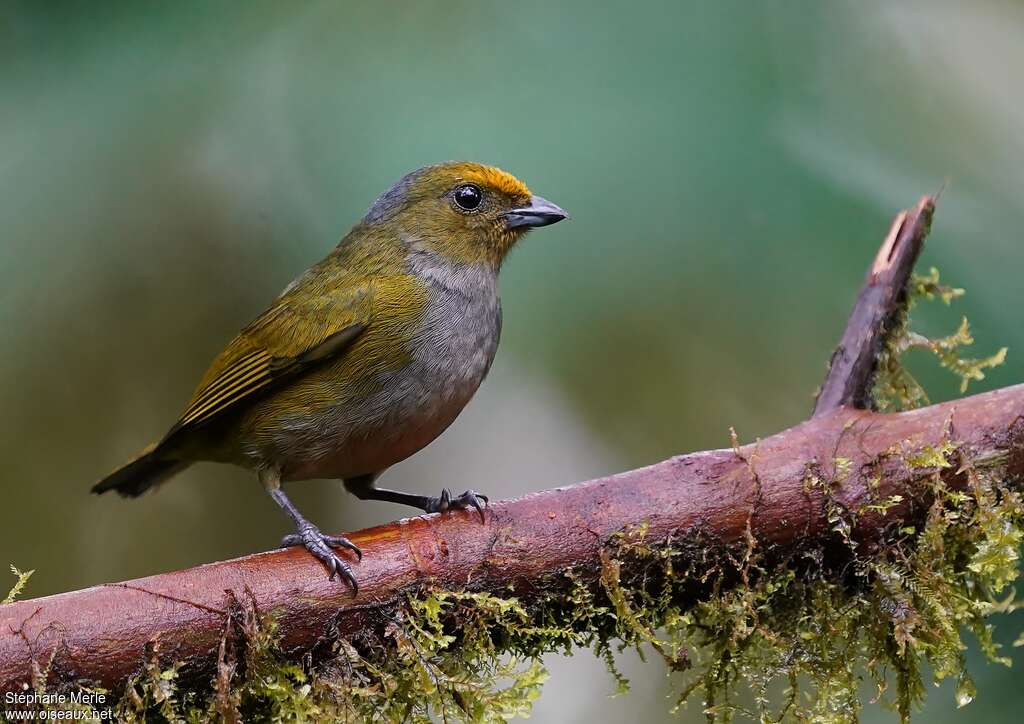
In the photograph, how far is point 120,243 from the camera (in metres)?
4.18

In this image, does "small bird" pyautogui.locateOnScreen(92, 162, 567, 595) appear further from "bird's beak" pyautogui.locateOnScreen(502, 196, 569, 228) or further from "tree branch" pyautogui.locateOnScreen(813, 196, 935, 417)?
"tree branch" pyautogui.locateOnScreen(813, 196, 935, 417)

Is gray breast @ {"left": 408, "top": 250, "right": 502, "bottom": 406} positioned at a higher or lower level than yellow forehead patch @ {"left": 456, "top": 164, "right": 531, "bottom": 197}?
lower

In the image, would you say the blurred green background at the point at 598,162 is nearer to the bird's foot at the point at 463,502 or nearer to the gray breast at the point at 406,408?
the gray breast at the point at 406,408

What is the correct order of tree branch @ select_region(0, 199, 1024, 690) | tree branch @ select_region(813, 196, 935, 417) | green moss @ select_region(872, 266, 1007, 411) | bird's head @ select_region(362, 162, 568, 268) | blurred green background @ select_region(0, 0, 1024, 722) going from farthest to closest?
bird's head @ select_region(362, 162, 568, 268) → blurred green background @ select_region(0, 0, 1024, 722) → green moss @ select_region(872, 266, 1007, 411) → tree branch @ select_region(813, 196, 935, 417) → tree branch @ select_region(0, 199, 1024, 690)

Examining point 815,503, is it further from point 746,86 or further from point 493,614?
point 746,86

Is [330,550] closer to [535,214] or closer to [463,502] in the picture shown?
[463,502]

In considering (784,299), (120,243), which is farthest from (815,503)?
(120,243)

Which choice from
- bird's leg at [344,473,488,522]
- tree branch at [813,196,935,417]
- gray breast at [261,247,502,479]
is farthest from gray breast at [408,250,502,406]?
tree branch at [813,196,935,417]

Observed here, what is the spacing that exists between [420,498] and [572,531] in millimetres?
909

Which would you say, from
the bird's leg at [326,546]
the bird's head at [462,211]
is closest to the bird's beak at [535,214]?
the bird's head at [462,211]

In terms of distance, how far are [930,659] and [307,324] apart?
6.32 feet

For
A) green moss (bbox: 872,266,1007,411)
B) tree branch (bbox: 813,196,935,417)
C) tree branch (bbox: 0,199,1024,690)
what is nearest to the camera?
tree branch (bbox: 0,199,1024,690)

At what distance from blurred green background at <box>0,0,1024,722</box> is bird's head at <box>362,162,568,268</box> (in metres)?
0.10

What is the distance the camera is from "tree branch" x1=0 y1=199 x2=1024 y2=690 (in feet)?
7.61
